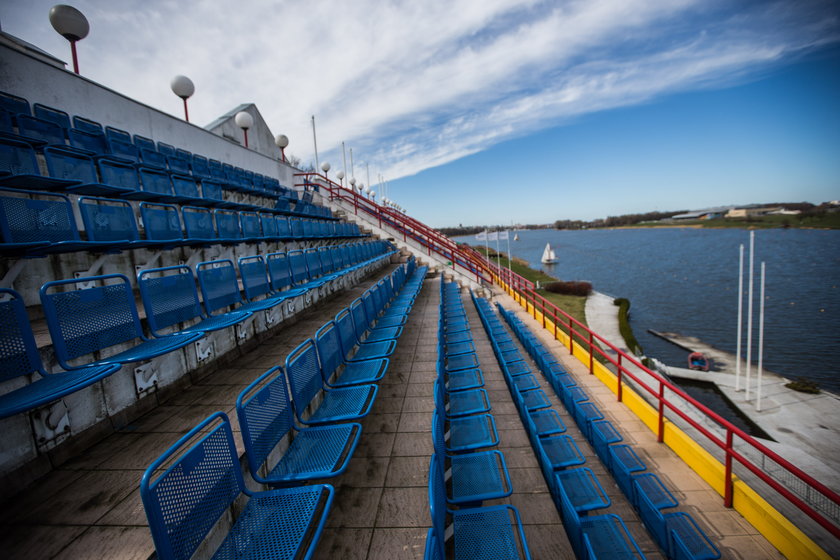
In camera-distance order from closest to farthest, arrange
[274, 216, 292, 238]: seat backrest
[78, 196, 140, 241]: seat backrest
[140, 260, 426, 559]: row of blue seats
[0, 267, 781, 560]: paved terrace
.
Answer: [140, 260, 426, 559]: row of blue seats → [0, 267, 781, 560]: paved terrace → [78, 196, 140, 241]: seat backrest → [274, 216, 292, 238]: seat backrest

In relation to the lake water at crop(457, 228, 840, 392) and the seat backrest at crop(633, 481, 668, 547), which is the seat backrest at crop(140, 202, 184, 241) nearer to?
the seat backrest at crop(633, 481, 668, 547)

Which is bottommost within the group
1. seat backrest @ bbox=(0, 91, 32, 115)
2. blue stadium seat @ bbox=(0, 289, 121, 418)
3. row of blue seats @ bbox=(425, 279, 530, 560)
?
row of blue seats @ bbox=(425, 279, 530, 560)

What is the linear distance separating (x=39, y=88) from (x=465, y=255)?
1233cm

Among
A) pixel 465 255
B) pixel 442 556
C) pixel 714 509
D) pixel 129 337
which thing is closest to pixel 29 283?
pixel 129 337

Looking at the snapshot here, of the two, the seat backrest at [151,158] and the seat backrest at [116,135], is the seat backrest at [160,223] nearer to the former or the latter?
the seat backrest at [151,158]

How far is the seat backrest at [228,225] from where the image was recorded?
512 centimetres

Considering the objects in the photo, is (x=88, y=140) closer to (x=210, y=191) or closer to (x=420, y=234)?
(x=210, y=191)

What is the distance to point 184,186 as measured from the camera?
562 cm

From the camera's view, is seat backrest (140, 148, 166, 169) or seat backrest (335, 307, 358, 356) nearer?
seat backrest (335, 307, 358, 356)

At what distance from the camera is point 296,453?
223 cm

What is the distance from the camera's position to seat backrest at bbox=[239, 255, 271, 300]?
4.13 metres

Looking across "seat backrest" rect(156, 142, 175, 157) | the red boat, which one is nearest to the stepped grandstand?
"seat backrest" rect(156, 142, 175, 157)

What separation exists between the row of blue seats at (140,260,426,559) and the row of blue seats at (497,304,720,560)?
306 centimetres

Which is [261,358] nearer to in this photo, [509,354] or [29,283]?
[29,283]
